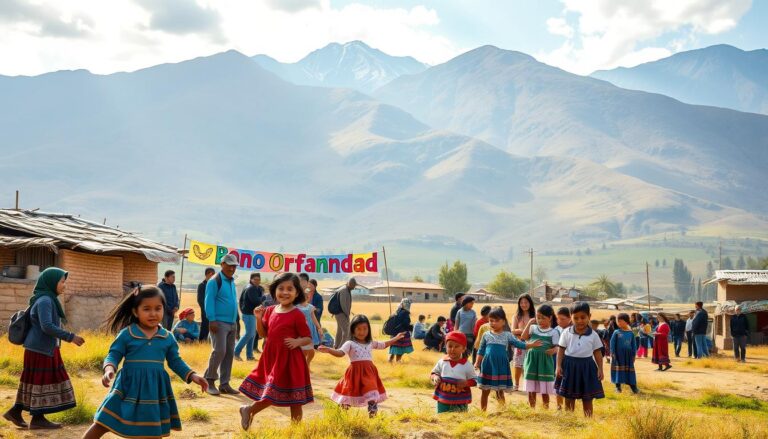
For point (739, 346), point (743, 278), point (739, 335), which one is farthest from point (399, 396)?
point (743, 278)

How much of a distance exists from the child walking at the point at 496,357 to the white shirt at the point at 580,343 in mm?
617

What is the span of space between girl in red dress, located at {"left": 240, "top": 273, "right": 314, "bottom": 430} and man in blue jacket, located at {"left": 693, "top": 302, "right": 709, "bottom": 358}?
64.5 feet

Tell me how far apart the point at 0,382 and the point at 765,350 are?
28042 millimetres

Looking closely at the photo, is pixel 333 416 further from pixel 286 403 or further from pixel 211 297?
pixel 211 297

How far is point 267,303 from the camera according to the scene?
1778 cm

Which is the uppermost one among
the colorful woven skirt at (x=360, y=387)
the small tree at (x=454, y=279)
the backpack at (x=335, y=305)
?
the small tree at (x=454, y=279)

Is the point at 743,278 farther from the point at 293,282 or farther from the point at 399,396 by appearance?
the point at 293,282

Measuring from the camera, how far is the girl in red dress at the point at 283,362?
26.0 feet

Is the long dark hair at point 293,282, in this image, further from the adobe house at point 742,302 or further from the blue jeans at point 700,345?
the adobe house at point 742,302

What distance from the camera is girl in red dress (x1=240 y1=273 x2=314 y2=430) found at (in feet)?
26.0

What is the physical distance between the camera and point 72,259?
64.8 feet

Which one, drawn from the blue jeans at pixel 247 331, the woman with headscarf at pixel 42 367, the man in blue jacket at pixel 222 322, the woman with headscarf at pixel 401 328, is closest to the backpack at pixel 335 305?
the woman with headscarf at pixel 401 328

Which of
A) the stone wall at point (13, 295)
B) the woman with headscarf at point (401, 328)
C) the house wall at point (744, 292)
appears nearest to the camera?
the stone wall at point (13, 295)

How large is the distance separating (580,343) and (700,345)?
718 inches
